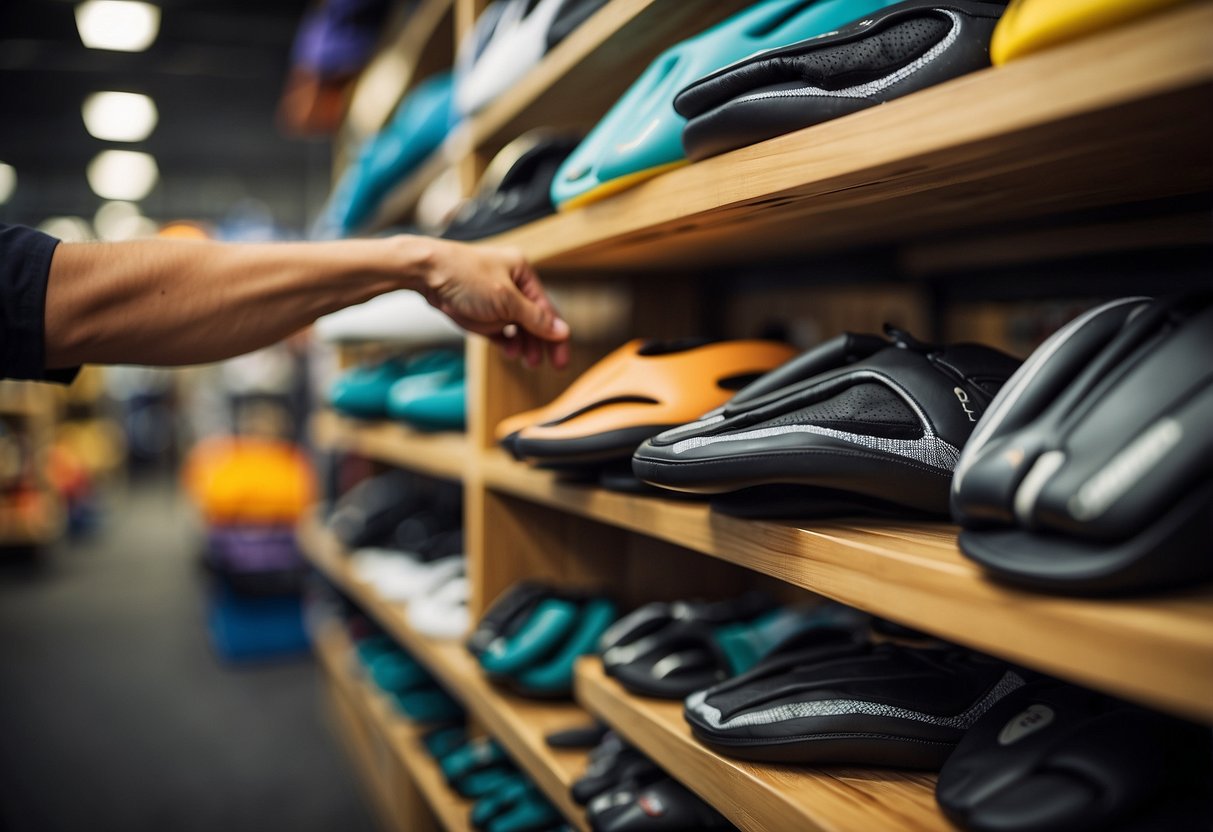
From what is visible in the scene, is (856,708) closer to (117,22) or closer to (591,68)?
(591,68)

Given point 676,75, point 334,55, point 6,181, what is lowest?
point 676,75

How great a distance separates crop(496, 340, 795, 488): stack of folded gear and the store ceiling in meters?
5.86

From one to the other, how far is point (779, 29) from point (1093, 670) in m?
0.72

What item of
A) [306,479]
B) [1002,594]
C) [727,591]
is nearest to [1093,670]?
[1002,594]

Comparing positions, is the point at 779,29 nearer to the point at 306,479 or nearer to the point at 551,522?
the point at 551,522

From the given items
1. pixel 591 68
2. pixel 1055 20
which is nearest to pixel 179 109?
pixel 591 68

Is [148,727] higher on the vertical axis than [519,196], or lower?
lower

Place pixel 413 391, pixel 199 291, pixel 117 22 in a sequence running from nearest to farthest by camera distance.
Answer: pixel 199 291
pixel 413 391
pixel 117 22

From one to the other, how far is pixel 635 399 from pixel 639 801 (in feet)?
1.58

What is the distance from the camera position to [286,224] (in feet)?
44.7

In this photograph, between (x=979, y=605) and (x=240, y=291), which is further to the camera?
(x=240, y=291)

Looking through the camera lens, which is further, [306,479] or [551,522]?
[306,479]

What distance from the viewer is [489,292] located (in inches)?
51.7

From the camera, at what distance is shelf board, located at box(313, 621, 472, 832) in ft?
5.54
